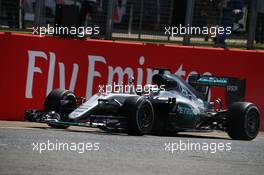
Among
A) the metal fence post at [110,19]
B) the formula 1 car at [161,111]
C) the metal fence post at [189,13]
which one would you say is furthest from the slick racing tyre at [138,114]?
the metal fence post at [189,13]

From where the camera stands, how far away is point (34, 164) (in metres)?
8.44

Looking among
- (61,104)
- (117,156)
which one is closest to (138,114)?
(61,104)

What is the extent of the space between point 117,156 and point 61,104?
392 centimetres

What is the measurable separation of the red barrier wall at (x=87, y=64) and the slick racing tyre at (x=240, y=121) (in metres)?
2.55

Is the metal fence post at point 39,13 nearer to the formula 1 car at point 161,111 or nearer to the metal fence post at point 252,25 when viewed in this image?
the formula 1 car at point 161,111

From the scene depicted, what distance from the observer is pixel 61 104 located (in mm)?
13414

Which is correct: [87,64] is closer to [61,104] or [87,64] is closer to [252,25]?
[61,104]

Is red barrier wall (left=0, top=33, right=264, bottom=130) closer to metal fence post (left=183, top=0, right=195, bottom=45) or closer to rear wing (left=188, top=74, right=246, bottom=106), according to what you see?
metal fence post (left=183, top=0, right=195, bottom=45)

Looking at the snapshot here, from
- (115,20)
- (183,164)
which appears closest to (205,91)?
(115,20)

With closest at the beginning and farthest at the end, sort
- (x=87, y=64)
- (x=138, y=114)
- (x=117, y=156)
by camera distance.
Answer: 1. (x=117, y=156)
2. (x=138, y=114)
3. (x=87, y=64)

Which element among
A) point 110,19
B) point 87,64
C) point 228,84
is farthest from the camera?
point 110,19

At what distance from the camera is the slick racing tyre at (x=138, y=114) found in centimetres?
1265

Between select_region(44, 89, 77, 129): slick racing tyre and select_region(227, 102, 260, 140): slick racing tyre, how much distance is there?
254 cm

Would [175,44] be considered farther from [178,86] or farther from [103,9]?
[178,86]
